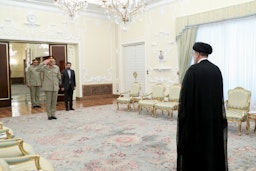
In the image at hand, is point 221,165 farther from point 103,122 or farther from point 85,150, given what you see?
point 103,122

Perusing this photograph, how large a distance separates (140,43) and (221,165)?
776 centimetres

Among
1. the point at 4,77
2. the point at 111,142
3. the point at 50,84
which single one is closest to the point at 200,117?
the point at 111,142

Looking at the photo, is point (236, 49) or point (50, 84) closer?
point (50, 84)

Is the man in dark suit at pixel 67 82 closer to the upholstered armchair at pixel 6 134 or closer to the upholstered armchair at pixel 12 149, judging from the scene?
the upholstered armchair at pixel 6 134

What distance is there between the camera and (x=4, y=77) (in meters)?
8.79

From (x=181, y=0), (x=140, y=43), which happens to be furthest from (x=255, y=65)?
(x=140, y=43)

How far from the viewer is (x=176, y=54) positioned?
8234 mm

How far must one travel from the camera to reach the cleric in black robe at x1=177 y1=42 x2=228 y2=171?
2.41m

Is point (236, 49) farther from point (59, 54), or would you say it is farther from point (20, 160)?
point (59, 54)

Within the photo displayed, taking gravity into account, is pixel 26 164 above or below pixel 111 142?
above

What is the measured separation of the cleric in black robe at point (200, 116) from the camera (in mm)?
2408

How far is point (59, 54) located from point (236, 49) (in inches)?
265

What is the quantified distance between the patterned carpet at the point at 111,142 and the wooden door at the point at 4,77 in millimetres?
2532

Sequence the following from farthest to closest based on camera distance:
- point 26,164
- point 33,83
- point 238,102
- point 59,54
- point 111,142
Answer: point 59,54 < point 33,83 < point 238,102 < point 111,142 < point 26,164
